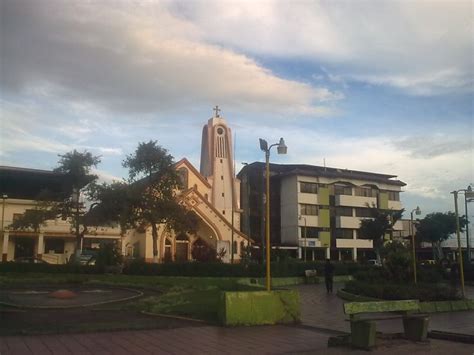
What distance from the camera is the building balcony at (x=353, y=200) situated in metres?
71.2

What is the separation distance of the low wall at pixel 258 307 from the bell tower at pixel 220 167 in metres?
51.5

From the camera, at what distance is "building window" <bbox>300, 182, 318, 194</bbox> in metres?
69.6

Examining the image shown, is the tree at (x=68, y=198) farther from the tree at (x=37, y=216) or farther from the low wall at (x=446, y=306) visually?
the low wall at (x=446, y=306)

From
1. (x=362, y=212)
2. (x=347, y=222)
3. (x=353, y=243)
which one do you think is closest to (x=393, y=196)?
(x=362, y=212)

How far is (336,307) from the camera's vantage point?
17031 mm

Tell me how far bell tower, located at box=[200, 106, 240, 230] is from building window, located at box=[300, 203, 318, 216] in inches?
356

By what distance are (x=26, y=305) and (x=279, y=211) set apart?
58880 millimetres

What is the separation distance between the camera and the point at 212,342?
385 inches

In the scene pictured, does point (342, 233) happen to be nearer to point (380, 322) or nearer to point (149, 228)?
point (149, 228)

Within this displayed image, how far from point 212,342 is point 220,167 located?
5604 centimetres

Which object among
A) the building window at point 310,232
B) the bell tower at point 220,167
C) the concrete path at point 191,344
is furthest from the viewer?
the building window at point 310,232

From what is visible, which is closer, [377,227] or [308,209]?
[377,227]

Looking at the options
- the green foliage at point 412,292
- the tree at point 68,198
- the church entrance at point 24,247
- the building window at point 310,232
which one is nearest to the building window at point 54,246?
the church entrance at point 24,247

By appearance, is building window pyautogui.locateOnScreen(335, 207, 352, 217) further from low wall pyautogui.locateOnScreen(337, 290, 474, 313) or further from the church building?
low wall pyautogui.locateOnScreen(337, 290, 474, 313)
